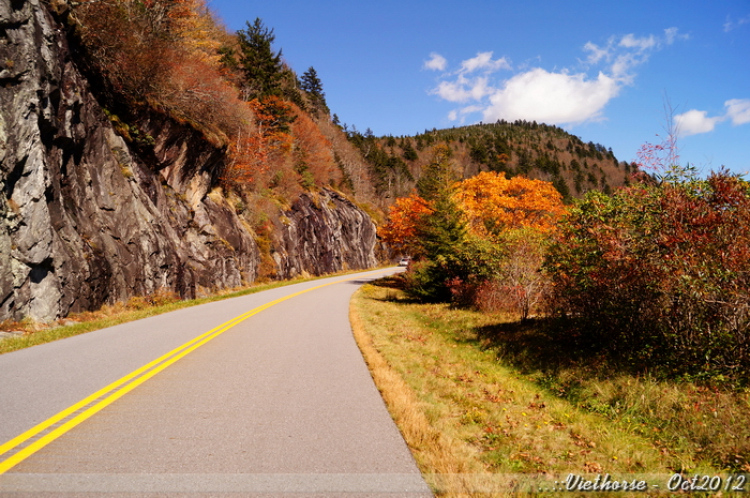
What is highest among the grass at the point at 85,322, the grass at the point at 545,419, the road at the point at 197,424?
the grass at the point at 85,322

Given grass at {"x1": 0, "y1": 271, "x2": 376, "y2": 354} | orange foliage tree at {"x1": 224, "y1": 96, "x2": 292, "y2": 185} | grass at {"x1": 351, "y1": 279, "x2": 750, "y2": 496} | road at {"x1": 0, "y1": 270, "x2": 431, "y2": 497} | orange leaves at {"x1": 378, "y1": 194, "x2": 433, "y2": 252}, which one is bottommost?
grass at {"x1": 351, "y1": 279, "x2": 750, "y2": 496}

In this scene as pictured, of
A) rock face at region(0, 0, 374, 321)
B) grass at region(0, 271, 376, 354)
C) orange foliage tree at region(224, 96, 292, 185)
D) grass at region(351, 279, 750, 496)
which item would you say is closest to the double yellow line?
grass at region(351, 279, 750, 496)

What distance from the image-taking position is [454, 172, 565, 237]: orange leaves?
2259 centimetres

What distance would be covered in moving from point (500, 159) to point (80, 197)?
12180 centimetres

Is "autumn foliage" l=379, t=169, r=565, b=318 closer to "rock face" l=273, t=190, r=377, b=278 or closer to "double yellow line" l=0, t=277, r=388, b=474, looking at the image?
"double yellow line" l=0, t=277, r=388, b=474

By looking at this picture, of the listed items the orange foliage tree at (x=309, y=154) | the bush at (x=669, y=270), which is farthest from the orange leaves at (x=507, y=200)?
the orange foliage tree at (x=309, y=154)

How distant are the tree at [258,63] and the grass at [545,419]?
132 feet

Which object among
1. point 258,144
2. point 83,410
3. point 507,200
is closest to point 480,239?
point 507,200

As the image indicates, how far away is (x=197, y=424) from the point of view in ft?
14.2

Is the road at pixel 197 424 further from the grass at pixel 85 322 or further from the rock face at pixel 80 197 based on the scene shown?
the rock face at pixel 80 197

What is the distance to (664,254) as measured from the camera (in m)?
6.03

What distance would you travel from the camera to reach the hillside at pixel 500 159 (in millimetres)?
87375

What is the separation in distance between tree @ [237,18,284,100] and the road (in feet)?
129

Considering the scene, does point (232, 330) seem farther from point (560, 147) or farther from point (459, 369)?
point (560, 147)
